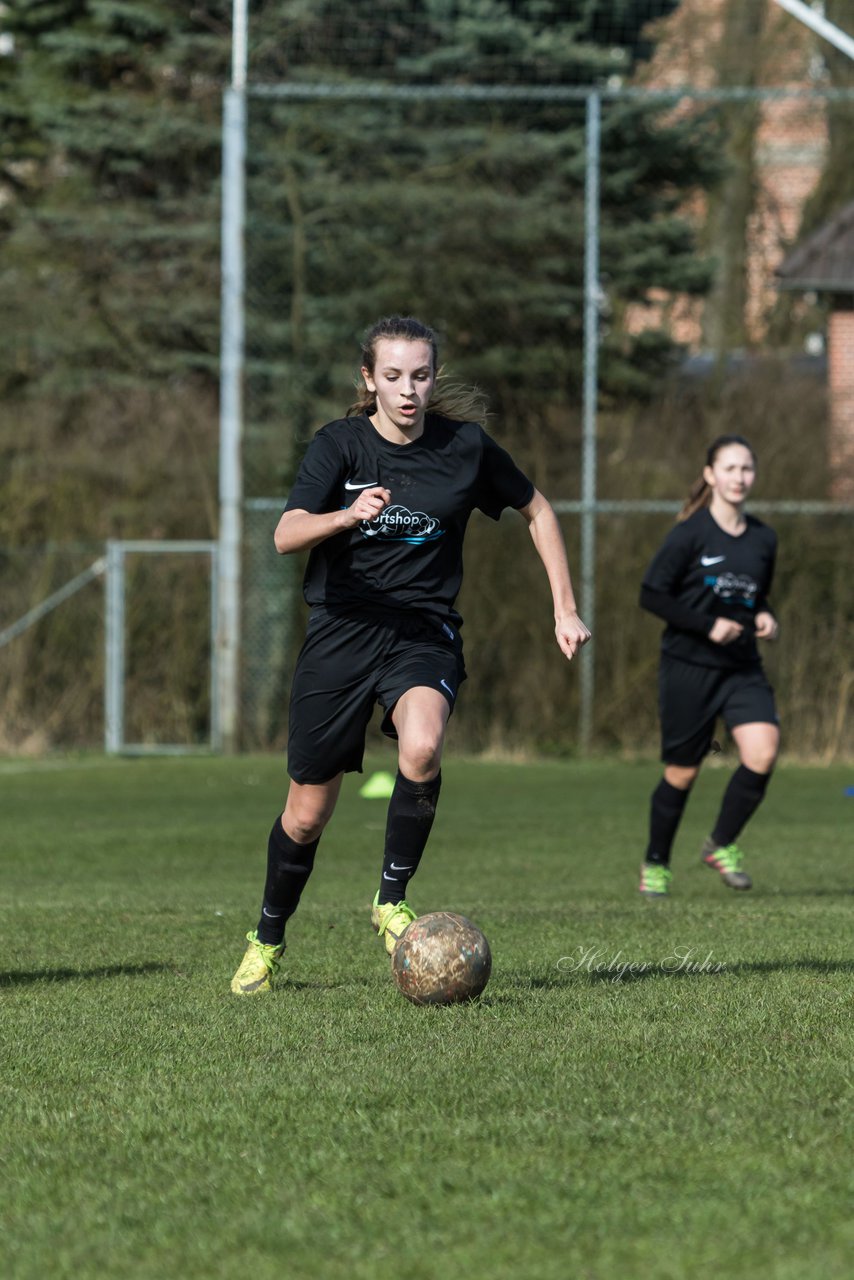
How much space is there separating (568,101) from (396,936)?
17521 mm

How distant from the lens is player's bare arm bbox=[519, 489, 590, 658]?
5.93m

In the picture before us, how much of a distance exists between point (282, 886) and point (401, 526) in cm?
118

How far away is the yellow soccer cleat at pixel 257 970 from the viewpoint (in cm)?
603

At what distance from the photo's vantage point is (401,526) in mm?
6086

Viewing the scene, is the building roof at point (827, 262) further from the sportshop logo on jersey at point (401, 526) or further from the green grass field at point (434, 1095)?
the sportshop logo on jersey at point (401, 526)

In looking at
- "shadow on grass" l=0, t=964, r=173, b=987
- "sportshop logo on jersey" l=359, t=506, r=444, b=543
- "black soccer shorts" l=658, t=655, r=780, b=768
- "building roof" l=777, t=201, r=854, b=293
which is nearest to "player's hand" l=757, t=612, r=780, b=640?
"black soccer shorts" l=658, t=655, r=780, b=768

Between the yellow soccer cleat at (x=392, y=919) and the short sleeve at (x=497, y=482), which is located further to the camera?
the short sleeve at (x=497, y=482)

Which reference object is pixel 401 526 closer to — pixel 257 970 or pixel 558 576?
pixel 558 576

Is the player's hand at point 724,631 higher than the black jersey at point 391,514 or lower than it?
lower

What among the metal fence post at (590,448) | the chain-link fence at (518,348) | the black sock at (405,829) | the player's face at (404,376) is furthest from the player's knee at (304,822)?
the metal fence post at (590,448)

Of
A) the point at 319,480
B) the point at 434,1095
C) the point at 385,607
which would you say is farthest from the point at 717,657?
the point at 434,1095

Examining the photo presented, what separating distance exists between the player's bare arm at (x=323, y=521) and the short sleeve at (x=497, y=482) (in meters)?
0.43

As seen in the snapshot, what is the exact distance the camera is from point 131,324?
963 inches

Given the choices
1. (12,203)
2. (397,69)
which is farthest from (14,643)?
(12,203)
